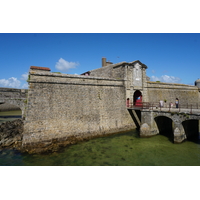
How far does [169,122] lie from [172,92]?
8.61 m

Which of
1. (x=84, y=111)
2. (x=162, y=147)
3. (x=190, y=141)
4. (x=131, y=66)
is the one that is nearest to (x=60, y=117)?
(x=84, y=111)

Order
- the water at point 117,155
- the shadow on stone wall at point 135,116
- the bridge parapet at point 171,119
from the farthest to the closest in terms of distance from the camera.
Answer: the shadow on stone wall at point 135,116 < the bridge parapet at point 171,119 < the water at point 117,155

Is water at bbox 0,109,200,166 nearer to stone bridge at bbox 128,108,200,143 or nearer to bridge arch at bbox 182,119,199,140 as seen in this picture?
bridge arch at bbox 182,119,199,140

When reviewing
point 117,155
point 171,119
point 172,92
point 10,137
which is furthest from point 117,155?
point 172,92

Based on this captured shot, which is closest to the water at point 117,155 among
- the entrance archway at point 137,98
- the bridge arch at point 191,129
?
the bridge arch at point 191,129

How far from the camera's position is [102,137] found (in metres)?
14.5

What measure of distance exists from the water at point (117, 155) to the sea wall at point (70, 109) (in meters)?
1.35

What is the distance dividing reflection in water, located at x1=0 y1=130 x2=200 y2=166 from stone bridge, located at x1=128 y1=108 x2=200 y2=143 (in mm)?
1134

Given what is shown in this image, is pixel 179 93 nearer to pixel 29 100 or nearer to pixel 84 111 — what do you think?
pixel 84 111

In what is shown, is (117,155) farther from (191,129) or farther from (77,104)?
(191,129)

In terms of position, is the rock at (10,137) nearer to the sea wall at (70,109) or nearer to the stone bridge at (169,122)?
the sea wall at (70,109)

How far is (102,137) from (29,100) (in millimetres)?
7678

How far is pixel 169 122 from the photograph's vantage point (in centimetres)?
1761

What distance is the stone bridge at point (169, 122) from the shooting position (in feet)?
41.1
